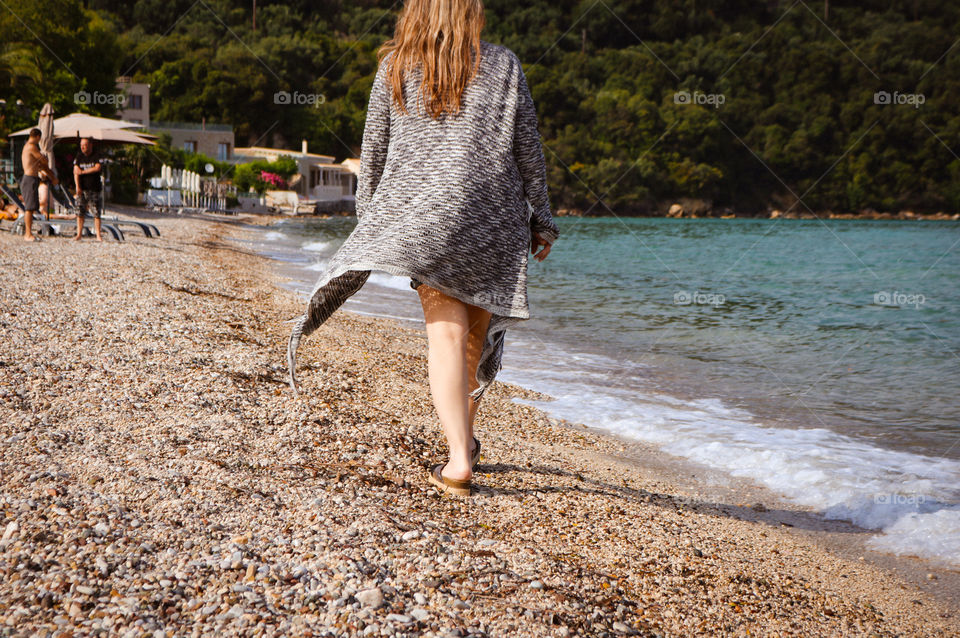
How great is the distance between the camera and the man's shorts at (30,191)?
1077 cm

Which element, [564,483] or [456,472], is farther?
[564,483]

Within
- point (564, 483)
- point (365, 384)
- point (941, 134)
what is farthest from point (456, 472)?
point (941, 134)

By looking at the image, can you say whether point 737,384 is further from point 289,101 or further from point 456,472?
point 289,101

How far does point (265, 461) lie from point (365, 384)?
1.70 meters

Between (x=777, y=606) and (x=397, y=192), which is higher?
(x=397, y=192)

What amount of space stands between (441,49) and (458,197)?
18.5 inches

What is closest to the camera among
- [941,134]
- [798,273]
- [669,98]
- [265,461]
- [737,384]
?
[265,461]

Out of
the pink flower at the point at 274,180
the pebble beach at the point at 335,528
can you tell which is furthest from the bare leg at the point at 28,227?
the pink flower at the point at 274,180

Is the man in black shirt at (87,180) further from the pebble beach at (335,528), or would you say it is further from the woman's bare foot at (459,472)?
the woman's bare foot at (459,472)

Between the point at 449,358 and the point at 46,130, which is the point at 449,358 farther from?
the point at 46,130

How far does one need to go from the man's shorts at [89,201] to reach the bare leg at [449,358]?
1062cm

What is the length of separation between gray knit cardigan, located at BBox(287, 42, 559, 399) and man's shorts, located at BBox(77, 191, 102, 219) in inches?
413

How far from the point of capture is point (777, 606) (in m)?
2.38

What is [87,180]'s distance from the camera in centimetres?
1116
